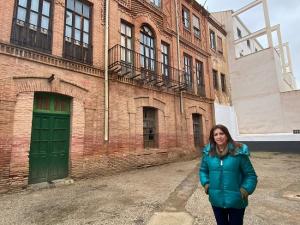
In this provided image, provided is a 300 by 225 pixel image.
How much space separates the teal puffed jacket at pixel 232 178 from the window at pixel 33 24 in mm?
7142

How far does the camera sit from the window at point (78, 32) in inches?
329

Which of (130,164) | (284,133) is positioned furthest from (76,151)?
(284,133)

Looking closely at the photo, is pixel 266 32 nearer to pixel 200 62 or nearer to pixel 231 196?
pixel 200 62

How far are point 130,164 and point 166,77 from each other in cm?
532

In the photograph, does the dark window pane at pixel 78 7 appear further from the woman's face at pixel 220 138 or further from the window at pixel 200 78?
the window at pixel 200 78

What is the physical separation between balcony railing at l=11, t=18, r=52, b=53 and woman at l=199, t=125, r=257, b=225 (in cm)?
696

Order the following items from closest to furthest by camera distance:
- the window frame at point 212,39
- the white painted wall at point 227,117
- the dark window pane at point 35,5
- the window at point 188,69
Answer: the dark window pane at point 35,5
the window at point 188,69
the white painted wall at point 227,117
the window frame at point 212,39

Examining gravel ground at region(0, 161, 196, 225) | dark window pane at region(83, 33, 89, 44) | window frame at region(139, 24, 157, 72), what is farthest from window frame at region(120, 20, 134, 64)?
gravel ground at region(0, 161, 196, 225)

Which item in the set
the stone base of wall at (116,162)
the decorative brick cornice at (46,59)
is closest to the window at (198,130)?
the stone base of wall at (116,162)

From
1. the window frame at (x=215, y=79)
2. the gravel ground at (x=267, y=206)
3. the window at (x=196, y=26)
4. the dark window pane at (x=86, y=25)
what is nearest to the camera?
the gravel ground at (x=267, y=206)

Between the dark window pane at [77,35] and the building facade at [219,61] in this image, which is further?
the building facade at [219,61]

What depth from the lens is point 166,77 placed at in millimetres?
12242

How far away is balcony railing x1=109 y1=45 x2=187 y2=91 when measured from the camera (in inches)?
371

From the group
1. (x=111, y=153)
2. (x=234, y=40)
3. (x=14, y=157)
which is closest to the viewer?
(x=14, y=157)
